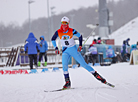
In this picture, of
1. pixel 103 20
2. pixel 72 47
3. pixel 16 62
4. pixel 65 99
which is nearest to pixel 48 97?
pixel 65 99

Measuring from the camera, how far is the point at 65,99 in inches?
140

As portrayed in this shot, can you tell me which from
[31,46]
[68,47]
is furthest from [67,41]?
[31,46]

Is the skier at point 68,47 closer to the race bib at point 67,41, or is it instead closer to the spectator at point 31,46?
the race bib at point 67,41

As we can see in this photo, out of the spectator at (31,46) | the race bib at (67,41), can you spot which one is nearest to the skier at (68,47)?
the race bib at (67,41)

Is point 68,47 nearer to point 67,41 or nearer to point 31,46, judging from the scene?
point 67,41

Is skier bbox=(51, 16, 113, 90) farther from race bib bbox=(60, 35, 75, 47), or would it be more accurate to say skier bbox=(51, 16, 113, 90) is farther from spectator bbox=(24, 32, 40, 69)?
spectator bbox=(24, 32, 40, 69)

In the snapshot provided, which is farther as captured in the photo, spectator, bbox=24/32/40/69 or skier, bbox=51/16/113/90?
spectator, bbox=24/32/40/69

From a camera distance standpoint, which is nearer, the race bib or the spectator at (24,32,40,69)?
the race bib

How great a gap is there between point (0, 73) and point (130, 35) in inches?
1598

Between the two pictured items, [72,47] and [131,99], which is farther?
[72,47]

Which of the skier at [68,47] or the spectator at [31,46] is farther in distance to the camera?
the spectator at [31,46]

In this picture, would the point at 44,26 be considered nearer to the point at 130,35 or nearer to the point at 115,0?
the point at 115,0

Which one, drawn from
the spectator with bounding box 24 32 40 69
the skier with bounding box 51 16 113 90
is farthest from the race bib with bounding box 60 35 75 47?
the spectator with bounding box 24 32 40 69

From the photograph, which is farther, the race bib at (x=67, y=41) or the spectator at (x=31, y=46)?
the spectator at (x=31, y=46)
